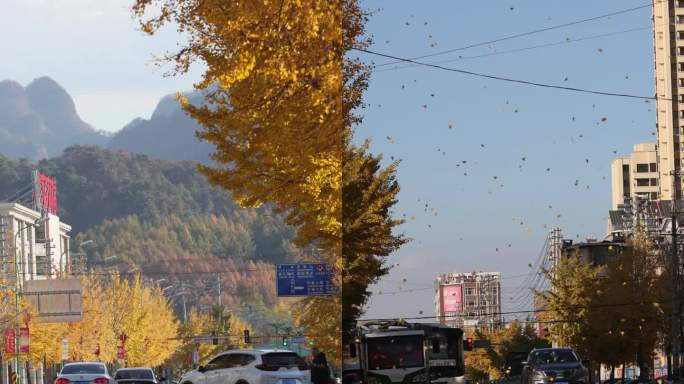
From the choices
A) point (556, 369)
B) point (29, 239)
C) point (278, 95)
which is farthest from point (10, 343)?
point (29, 239)

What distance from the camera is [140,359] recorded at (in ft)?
424

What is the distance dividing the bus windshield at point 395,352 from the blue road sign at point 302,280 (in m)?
16.8

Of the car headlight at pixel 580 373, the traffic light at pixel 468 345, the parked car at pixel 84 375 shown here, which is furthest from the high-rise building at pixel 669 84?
the parked car at pixel 84 375

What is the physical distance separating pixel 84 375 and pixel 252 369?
47.2 ft

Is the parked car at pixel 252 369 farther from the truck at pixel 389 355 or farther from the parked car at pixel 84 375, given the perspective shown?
the truck at pixel 389 355

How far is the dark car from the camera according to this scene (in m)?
44.4

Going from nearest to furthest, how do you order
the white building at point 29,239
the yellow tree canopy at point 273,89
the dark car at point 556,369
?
the yellow tree canopy at point 273,89, the dark car at point 556,369, the white building at point 29,239

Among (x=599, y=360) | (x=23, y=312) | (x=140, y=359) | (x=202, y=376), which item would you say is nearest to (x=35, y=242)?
(x=140, y=359)

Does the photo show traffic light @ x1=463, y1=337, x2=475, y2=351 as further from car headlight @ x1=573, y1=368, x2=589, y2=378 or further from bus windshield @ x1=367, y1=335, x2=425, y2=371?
car headlight @ x1=573, y1=368, x2=589, y2=378

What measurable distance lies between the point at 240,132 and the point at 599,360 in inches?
2542

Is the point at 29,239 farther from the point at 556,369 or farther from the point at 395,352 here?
the point at 556,369

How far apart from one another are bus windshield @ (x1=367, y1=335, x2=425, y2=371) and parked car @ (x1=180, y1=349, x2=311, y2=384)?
16.4 metres

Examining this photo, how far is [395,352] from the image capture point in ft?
157

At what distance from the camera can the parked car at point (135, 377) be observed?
157 feet
